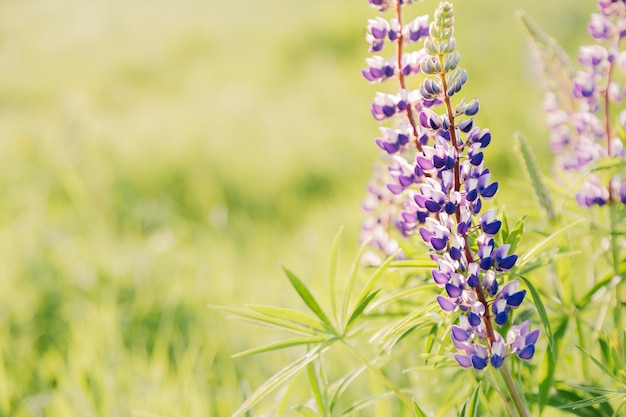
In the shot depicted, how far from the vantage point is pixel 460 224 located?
3.85ft

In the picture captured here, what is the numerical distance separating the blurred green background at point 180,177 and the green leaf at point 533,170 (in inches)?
12.2

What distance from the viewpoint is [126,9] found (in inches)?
531

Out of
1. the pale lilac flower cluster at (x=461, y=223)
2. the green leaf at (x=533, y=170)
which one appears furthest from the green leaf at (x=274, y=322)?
the green leaf at (x=533, y=170)

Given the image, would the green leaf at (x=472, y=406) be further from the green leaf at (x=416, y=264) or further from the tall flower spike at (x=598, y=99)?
the tall flower spike at (x=598, y=99)

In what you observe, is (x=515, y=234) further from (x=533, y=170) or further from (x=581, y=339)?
(x=581, y=339)

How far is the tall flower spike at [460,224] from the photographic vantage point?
1.17 m

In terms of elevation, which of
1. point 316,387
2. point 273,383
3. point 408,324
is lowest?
point 316,387

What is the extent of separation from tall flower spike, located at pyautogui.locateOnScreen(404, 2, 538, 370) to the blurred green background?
610mm

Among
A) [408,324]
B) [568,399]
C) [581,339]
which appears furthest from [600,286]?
[408,324]

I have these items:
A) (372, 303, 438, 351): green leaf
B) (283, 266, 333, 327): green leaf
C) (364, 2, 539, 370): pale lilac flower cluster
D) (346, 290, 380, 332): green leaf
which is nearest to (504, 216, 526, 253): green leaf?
(364, 2, 539, 370): pale lilac flower cluster

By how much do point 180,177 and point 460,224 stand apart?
16.8ft

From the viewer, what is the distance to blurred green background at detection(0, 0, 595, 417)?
2.81 meters

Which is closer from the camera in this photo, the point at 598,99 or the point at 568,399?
the point at 568,399

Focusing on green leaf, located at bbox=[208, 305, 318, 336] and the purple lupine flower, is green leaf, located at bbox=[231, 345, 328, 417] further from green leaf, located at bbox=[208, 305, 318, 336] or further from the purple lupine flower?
the purple lupine flower
